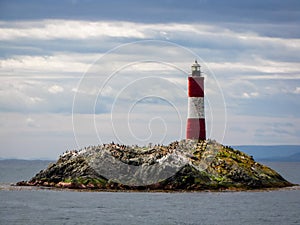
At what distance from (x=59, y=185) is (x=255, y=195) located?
74.1ft

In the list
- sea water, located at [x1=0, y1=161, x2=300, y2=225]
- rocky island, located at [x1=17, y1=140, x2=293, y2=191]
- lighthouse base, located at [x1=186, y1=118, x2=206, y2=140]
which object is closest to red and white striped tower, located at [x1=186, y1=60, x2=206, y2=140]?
lighthouse base, located at [x1=186, y1=118, x2=206, y2=140]

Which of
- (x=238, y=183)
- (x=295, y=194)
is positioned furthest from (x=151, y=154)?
(x=295, y=194)

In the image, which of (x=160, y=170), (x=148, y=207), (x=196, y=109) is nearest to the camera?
(x=148, y=207)

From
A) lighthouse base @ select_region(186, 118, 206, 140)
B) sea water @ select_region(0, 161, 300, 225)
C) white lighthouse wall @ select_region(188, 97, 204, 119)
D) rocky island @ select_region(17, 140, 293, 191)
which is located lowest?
sea water @ select_region(0, 161, 300, 225)

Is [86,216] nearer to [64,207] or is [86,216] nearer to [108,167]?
[64,207]

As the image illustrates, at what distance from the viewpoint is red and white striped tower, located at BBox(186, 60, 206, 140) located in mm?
83500

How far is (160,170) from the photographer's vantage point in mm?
77688

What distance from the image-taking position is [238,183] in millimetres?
79188

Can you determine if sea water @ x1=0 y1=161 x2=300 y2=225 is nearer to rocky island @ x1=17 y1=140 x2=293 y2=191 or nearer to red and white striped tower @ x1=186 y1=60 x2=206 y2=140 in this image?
rocky island @ x1=17 y1=140 x2=293 y2=191

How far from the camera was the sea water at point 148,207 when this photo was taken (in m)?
61.0

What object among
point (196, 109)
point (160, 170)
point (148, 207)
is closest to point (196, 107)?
point (196, 109)

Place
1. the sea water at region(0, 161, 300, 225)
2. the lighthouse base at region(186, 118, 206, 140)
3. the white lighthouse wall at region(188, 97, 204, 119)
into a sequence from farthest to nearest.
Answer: the lighthouse base at region(186, 118, 206, 140), the white lighthouse wall at region(188, 97, 204, 119), the sea water at region(0, 161, 300, 225)

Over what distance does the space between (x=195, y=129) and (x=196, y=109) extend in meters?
2.42

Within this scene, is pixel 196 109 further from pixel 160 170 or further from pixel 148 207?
pixel 148 207
